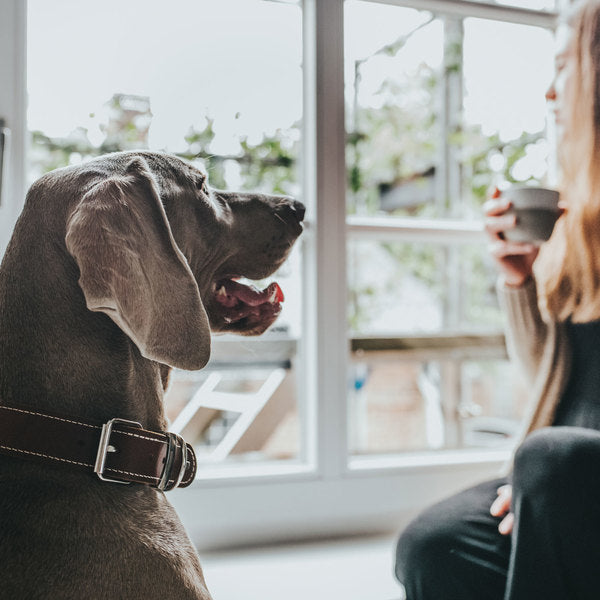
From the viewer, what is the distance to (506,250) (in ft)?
4.37

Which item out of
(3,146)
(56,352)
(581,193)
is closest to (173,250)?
(56,352)

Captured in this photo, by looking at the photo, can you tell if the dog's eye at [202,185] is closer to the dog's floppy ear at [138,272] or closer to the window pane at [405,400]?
the dog's floppy ear at [138,272]

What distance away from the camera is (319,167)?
1.49m

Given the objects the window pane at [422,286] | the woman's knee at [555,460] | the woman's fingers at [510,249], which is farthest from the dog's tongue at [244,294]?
the window pane at [422,286]

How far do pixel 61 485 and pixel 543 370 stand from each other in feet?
3.11

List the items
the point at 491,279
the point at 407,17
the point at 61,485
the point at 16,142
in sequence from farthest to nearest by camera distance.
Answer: the point at 491,279
the point at 407,17
the point at 16,142
the point at 61,485

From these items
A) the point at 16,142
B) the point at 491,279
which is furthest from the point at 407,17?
the point at 491,279

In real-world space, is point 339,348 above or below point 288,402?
above

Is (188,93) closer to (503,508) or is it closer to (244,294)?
(244,294)

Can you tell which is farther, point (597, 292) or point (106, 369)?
point (597, 292)

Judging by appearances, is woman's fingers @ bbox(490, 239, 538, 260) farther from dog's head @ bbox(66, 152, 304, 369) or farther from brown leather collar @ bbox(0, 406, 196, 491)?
brown leather collar @ bbox(0, 406, 196, 491)

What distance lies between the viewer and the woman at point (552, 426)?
3.20ft

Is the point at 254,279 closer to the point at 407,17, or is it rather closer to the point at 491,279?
the point at 407,17

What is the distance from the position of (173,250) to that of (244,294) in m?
0.23
